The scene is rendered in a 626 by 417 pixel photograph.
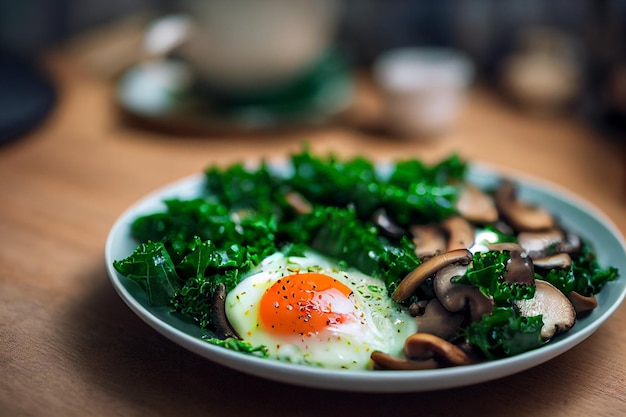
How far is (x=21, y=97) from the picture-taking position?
117 inches

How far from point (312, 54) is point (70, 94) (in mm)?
1267

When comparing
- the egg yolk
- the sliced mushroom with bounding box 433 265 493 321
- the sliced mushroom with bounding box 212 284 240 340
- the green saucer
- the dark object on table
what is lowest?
the dark object on table

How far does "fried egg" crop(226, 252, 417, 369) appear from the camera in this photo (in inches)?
54.7

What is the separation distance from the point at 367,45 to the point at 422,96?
3.55ft

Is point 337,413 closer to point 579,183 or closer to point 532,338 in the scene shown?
point 532,338

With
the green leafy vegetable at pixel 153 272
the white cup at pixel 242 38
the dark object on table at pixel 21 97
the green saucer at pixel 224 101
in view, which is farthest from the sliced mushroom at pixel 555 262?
the dark object on table at pixel 21 97

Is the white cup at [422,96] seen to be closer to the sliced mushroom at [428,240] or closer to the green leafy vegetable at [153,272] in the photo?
the sliced mushroom at [428,240]

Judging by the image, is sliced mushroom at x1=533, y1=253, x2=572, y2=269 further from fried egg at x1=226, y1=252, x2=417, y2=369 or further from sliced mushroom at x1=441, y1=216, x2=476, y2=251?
fried egg at x1=226, y1=252, x2=417, y2=369

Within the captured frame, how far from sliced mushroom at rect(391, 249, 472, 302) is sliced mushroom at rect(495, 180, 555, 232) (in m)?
0.40

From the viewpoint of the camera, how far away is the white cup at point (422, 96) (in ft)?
9.59

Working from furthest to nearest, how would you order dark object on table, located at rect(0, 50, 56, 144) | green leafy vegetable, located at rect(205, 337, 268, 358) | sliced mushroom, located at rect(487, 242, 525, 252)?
dark object on table, located at rect(0, 50, 56, 144) < sliced mushroom, located at rect(487, 242, 525, 252) < green leafy vegetable, located at rect(205, 337, 268, 358)

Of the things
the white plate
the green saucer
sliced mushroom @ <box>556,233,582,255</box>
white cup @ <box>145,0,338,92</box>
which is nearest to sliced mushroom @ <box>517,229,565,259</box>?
sliced mushroom @ <box>556,233,582,255</box>

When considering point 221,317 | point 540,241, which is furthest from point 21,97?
point 540,241

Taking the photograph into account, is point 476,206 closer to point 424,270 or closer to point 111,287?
point 424,270
